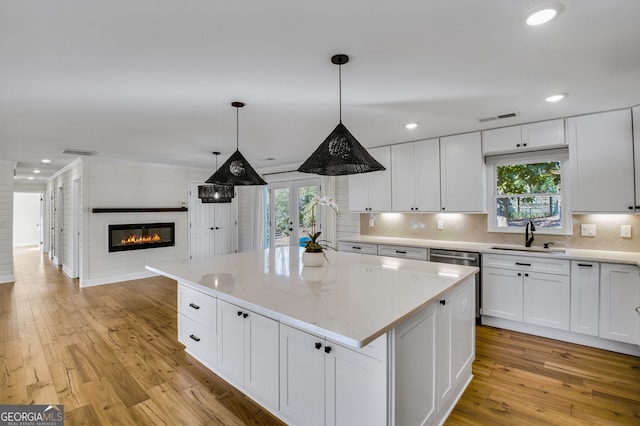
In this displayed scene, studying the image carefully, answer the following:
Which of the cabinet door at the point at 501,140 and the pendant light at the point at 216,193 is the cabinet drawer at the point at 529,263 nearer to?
the cabinet door at the point at 501,140

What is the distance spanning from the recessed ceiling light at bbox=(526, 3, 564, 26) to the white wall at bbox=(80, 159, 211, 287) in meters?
6.56

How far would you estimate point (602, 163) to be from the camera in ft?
10.3

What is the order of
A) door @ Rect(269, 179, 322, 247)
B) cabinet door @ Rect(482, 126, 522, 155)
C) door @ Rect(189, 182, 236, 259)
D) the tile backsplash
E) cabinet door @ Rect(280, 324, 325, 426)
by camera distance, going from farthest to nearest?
door @ Rect(189, 182, 236, 259)
door @ Rect(269, 179, 322, 247)
cabinet door @ Rect(482, 126, 522, 155)
the tile backsplash
cabinet door @ Rect(280, 324, 325, 426)

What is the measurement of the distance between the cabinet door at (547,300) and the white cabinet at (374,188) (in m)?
2.03

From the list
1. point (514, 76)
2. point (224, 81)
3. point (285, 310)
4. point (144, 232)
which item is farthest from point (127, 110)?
point (144, 232)

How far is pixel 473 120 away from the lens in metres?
3.48

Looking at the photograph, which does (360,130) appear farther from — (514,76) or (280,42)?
(280,42)

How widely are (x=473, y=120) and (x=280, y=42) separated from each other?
2.54 meters

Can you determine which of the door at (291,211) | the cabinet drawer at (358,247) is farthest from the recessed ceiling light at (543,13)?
the door at (291,211)

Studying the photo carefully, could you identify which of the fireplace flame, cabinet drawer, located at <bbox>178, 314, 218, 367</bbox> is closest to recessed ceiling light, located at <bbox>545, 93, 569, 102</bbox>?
cabinet drawer, located at <bbox>178, 314, 218, 367</bbox>

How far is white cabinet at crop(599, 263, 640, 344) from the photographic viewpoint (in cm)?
285

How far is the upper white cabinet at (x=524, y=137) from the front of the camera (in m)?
3.41

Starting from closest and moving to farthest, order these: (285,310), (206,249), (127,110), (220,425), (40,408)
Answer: (285,310) < (220,425) < (40,408) < (127,110) < (206,249)

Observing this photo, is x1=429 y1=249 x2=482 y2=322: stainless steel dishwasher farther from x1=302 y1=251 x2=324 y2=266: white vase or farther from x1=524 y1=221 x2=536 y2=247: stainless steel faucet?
x1=302 y1=251 x2=324 y2=266: white vase
